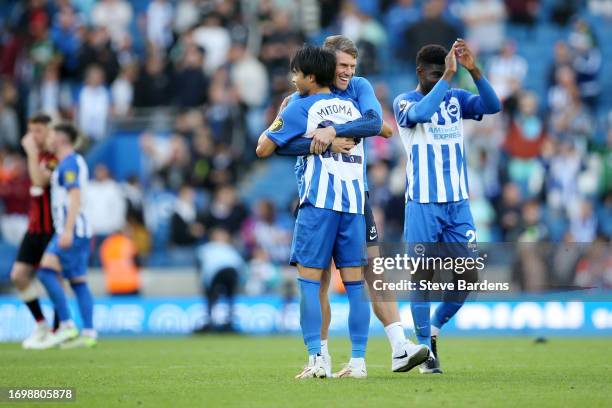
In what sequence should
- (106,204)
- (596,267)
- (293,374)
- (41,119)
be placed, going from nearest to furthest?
(293,374), (41,119), (596,267), (106,204)

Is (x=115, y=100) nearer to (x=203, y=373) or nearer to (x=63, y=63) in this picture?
(x=63, y=63)

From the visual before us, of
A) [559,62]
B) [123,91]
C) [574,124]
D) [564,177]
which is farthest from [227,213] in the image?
[559,62]

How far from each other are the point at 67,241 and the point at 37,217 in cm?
97

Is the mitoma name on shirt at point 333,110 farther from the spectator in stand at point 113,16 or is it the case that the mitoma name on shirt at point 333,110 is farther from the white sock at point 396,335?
the spectator in stand at point 113,16

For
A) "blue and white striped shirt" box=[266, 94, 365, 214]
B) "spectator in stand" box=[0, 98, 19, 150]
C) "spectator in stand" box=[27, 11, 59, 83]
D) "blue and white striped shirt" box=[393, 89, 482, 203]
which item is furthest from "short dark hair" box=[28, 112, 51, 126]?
"spectator in stand" box=[27, 11, 59, 83]

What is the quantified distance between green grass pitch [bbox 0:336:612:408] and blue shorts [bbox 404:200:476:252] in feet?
3.77

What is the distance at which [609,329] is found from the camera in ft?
61.2

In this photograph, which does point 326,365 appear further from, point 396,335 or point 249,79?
point 249,79

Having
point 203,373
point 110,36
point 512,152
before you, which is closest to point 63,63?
point 110,36

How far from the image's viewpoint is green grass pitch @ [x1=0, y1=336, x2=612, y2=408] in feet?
27.5

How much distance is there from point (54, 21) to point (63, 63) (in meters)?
1.46

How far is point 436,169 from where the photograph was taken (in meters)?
10.7

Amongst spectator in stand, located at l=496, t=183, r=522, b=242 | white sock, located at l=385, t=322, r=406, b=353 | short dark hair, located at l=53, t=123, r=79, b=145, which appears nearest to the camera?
white sock, located at l=385, t=322, r=406, b=353

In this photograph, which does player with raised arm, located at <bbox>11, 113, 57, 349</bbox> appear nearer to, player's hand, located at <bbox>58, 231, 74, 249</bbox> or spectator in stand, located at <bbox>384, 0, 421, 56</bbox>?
player's hand, located at <bbox>58, 231, 74, 249</bbox>
